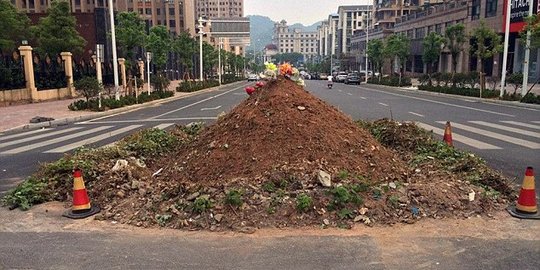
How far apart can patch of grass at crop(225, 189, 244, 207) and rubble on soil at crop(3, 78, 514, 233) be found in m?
0.01

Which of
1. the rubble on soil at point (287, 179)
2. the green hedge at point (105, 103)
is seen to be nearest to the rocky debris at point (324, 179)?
the rubble on soil at point (287, 179)

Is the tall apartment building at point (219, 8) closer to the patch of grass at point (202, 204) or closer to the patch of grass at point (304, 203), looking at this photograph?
the patch of grass at point (202, 204)

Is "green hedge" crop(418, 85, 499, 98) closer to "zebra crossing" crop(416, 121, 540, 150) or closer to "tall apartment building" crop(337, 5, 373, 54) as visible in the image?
"zebra crossing" crop(416, 121, 540, 150)

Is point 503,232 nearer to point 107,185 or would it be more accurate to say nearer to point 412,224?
point 412,224

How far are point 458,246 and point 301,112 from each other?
3.52 meters

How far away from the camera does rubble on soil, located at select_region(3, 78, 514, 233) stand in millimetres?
5578

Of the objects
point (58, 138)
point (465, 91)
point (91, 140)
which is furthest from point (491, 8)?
point (58, 138)

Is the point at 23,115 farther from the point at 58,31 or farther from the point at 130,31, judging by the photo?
the point at 58,31

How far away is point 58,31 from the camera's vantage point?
30500 millimetres

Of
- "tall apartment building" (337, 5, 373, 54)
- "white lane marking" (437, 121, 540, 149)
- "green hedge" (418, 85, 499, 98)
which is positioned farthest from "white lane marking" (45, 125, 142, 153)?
"tall apartment building" (337, 5, 373, 54)

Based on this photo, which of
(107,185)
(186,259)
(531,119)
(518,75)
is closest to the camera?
(186,259)

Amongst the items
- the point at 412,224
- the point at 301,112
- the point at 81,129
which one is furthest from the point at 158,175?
the point at 81,129

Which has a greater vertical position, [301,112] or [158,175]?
[301,112]

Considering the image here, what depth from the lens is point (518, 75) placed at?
1017 inches
